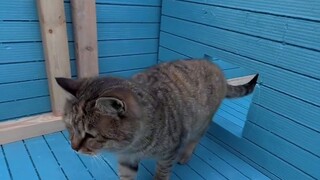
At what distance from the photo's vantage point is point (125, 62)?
1.87 metres

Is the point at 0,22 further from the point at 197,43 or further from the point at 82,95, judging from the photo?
the point at 197,43

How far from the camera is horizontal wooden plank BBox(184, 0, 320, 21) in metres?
1.07

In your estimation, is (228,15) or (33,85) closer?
(228,15)

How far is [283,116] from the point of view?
1285 millimetres

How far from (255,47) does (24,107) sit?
1.33 metres

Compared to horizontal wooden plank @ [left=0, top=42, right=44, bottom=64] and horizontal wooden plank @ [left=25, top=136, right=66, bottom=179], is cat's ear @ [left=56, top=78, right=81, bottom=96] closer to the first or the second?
horizontal wooden plank @ [left=25, top=136, right=66, bottom=179]

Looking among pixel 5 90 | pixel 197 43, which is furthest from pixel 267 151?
pixel 5 90

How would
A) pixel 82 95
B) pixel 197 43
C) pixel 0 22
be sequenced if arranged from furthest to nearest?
pixel 197 43 < pixel 0 22 < pixel 82 95

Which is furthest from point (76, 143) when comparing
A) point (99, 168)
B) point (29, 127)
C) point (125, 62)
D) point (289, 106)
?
point (125, 62)

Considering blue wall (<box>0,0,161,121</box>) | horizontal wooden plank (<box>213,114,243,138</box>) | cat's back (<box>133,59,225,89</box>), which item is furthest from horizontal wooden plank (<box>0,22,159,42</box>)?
horizontal wooden plank (<box>213,114,243,138</box>)

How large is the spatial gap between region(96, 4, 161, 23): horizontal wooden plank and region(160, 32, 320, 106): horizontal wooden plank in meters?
0.31

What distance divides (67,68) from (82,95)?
76cm

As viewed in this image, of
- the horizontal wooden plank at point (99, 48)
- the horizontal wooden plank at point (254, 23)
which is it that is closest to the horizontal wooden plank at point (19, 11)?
the horizontal wooden plank at point (99, 48)

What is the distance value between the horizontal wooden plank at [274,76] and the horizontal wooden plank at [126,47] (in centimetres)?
31
